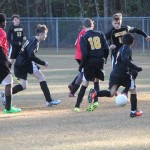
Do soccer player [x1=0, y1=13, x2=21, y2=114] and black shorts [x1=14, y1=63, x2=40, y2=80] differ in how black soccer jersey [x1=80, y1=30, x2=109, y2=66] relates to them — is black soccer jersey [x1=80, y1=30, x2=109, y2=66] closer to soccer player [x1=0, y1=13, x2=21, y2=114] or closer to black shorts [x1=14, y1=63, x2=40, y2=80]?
black shorts [x1=14, y1=63, x2=40, y2=80]

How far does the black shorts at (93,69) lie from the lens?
11.0m

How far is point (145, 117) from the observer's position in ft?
33.5

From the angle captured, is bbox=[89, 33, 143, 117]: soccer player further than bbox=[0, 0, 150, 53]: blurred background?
No

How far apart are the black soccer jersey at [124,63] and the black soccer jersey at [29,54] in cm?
154

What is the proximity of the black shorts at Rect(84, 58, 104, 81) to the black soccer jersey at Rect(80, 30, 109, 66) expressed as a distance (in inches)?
3.7

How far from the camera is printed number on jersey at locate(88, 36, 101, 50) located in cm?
1088

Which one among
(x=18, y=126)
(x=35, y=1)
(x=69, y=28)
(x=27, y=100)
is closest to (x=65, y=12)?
(x=35, y=1)

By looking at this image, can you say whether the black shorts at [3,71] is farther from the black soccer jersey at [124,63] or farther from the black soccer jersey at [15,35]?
the black soccer jersey at [15,35]

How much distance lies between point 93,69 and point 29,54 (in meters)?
1.28

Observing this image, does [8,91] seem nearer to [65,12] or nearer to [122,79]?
[122,79]

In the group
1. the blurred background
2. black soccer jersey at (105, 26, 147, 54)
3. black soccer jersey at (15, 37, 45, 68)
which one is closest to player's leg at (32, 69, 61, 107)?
black soccer jersey at (15, 37, 45, 68)

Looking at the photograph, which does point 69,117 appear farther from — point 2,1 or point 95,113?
point 2,1

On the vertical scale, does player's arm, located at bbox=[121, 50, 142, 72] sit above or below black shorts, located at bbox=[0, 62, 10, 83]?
above

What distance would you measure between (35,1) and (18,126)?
3641 cm
